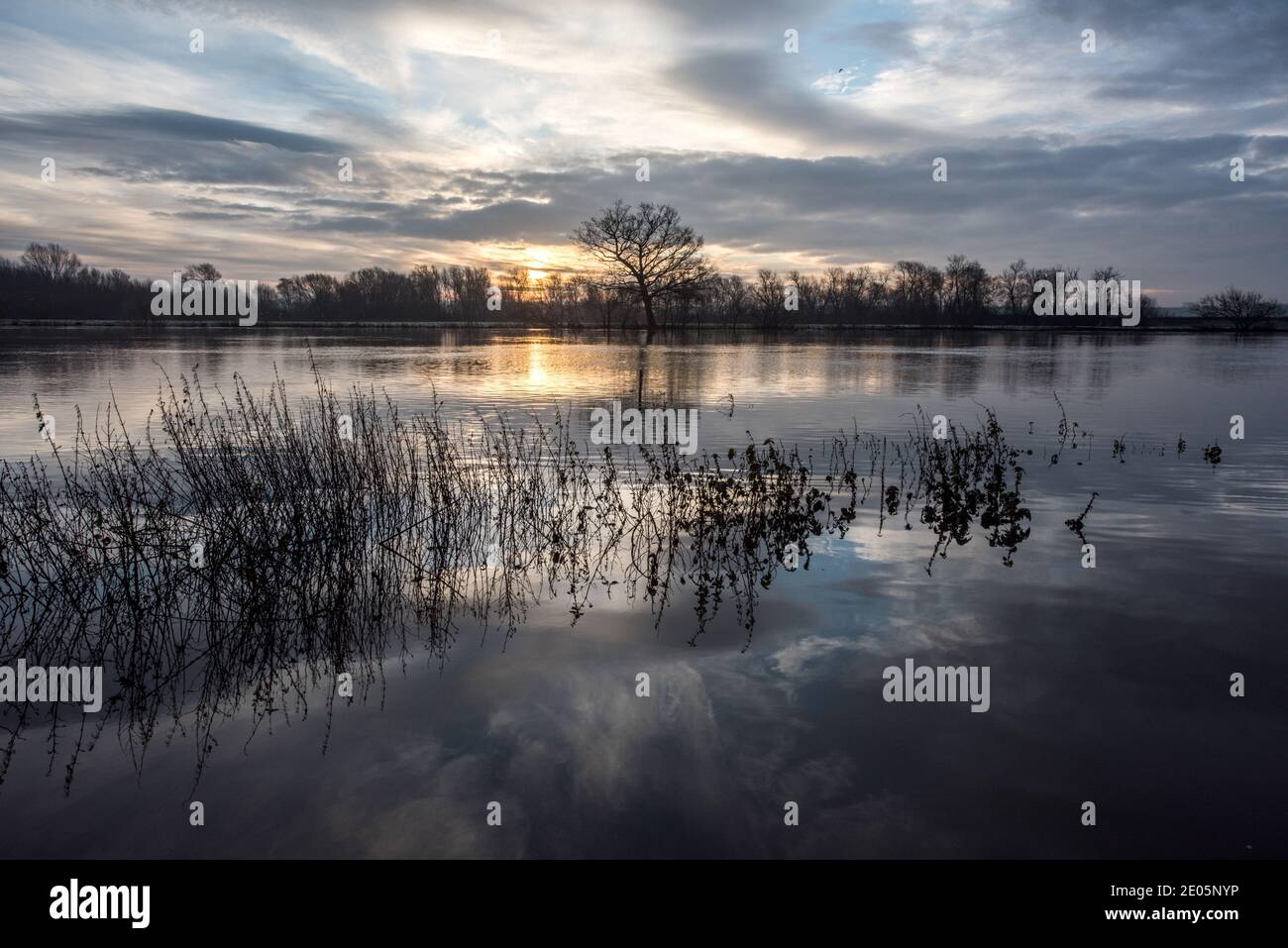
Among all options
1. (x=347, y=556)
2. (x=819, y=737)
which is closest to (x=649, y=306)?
(x=347, y=556)

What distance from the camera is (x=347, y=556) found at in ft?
33.3

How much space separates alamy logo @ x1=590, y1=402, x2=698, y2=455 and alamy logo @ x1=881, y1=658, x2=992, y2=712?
10.9m

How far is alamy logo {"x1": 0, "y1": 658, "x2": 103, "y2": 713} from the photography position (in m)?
6.58

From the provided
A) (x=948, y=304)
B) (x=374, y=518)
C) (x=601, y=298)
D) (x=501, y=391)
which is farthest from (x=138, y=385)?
(x=948, y=304)

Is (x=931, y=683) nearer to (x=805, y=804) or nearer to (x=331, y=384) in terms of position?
(x=805, y=804)

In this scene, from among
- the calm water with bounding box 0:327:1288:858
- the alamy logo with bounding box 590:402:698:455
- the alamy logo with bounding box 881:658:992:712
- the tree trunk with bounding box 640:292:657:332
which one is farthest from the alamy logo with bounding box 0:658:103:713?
the tree trunk with bounding box 640:292:657:332

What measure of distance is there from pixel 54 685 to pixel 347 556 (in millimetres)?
3641

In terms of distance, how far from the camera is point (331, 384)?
31031 mm

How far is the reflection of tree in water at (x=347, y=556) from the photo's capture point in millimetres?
7137
